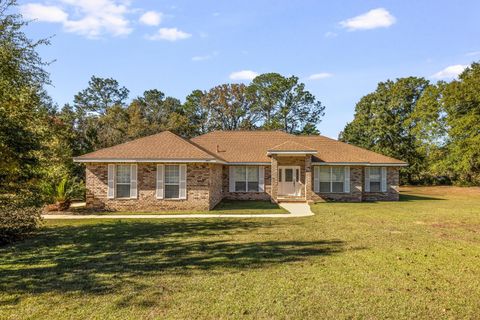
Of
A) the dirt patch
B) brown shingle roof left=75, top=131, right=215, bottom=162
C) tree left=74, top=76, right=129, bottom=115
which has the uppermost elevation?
tree left=74, top=76, right=129, bottom=115

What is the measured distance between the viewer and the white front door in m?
23.6

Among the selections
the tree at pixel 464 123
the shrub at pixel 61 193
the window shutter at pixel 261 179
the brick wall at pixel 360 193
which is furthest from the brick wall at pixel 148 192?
the tree at pixel 464 123

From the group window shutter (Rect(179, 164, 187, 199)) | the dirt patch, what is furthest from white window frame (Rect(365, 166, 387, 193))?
window shutter (Rect(179, 164, 187, 199))

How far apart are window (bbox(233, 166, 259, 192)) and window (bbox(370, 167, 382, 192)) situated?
7.98 meters

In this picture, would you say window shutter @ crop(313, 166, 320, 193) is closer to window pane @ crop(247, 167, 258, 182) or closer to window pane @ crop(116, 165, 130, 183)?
window pane @ crop(247, 167, 258, 182)

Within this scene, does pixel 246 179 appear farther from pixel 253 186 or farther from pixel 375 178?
pixel 375 178

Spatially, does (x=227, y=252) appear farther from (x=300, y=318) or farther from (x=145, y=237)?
(x=300, y=318)

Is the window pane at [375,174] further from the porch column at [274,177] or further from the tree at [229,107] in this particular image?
the tree at [229,107]

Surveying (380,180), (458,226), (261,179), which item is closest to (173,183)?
(261,179)

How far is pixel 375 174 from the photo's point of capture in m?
A: 23.8

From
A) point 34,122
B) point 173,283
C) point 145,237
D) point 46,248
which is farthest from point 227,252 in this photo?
point 34,122

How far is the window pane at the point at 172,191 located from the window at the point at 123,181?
6.70 ft

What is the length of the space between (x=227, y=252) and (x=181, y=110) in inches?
1764

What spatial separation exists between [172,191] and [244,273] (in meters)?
12.0
